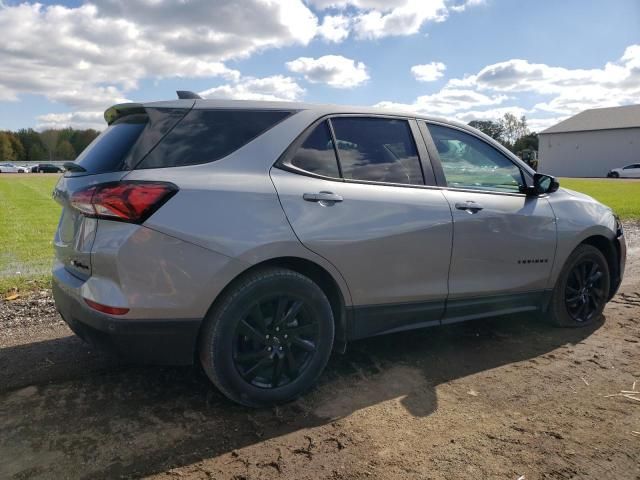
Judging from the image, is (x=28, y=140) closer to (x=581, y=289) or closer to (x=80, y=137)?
(x=80, y=137)

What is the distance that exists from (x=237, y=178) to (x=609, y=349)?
10.9 ft

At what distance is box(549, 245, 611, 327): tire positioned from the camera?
4.48 metres

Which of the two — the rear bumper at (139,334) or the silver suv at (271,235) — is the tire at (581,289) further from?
the rear bumper at (139,334)

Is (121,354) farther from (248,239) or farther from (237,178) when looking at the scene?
(237,178)

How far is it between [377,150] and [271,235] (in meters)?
1.12

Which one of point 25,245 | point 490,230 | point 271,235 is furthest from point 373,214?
point 25,245

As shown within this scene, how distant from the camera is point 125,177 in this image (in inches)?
106

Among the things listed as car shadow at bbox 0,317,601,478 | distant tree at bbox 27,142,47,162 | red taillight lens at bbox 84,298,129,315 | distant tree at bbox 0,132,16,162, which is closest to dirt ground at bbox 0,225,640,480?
car shadow at bbox 0,317,601,478

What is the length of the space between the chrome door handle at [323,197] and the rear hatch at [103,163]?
886 millimetres

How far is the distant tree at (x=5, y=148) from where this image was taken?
292 feet

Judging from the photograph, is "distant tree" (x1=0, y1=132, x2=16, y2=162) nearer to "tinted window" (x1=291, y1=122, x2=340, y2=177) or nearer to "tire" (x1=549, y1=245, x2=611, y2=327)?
"tinted window" (x1=291, y1=122, x2=340, y2=177)

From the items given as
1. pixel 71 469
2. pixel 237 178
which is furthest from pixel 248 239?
pixel 71 469

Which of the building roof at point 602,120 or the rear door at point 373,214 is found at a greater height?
the building roof at point 602,120

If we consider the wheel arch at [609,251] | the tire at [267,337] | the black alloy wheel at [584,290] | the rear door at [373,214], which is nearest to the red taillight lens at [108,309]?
the tire at [267,337]
